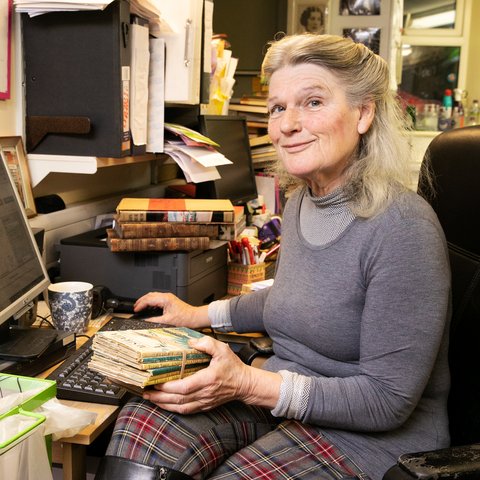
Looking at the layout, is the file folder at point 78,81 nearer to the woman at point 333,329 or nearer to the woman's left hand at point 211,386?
the woman at point 333,329

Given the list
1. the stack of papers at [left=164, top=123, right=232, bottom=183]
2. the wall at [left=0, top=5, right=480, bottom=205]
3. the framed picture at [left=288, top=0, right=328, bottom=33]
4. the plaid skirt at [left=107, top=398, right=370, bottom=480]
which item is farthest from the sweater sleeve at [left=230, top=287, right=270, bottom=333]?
the framed picture at [left=288, top=0, right=328, bottom=33]

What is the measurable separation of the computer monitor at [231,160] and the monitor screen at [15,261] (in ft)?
3.38

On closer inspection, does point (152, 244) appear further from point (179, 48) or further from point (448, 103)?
point (448, 103)

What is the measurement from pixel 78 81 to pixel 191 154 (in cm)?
48

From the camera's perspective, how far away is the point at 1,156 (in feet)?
4.56

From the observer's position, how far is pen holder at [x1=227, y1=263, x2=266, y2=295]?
2045mm

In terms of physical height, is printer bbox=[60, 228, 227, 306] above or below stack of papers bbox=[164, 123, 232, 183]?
below

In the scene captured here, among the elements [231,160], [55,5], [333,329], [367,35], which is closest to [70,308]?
[333,329]

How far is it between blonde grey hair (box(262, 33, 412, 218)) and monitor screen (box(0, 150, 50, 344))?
62 centimetres

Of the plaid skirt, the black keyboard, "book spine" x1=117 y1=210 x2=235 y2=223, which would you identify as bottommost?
the plaid skirt

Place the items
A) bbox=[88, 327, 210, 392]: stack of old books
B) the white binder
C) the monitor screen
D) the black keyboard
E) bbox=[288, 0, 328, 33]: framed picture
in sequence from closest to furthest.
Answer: bbox=[88, 327, 210, 392]: stack of old books → the black keyboard → the monitor screen → the white binder → bbox=[288, 0, 328, 33]: framed picture

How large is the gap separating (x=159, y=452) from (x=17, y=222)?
23.7 inches

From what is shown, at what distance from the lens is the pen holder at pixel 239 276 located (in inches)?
80.5

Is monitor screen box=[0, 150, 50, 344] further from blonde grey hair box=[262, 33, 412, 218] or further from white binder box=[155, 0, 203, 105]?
white binder box=[155, 0, 203, 105]
